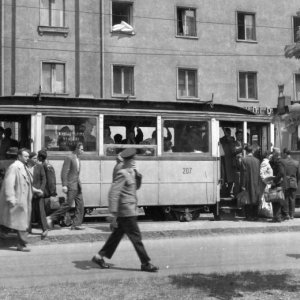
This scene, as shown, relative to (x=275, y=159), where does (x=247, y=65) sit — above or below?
above

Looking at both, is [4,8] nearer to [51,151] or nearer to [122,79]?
[122,79]

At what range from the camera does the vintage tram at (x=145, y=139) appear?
12836mm

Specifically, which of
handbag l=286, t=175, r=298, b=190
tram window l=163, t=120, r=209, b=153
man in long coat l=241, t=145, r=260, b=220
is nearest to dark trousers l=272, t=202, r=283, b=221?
man in long coat l=241, t=145, r=260, b=220

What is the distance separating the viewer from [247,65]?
100ft

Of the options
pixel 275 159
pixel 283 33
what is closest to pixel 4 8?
pixel 283 33

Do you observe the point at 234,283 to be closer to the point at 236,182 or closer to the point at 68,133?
the point at 68,133

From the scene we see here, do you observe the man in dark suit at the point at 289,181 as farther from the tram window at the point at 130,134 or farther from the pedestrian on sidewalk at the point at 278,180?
the tram window at the point at 130,134

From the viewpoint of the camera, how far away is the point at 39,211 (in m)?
11.1

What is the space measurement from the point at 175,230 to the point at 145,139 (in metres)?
2.75

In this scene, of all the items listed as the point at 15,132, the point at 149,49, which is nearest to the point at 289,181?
the point at 15,132

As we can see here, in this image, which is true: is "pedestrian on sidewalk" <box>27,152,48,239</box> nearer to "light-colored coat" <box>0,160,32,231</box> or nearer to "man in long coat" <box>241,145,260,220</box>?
"light-colored coat" <box>0,160,32,231</box>

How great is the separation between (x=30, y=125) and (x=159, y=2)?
17757mm

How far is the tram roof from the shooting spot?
12789 millimetres

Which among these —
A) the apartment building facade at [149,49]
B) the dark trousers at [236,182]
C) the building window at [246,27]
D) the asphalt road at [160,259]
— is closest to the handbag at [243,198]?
the dark trousers at [236,182]
